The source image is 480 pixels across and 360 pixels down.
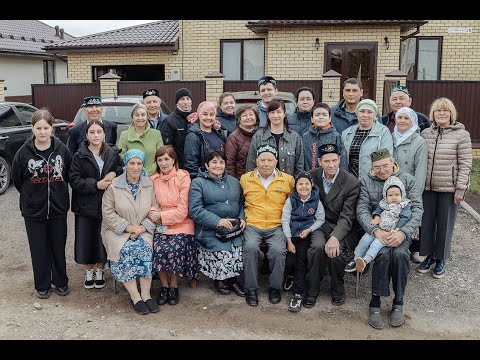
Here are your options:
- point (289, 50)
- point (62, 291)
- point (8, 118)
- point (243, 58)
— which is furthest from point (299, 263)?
point (243, 58)

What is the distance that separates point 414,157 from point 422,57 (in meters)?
12.3

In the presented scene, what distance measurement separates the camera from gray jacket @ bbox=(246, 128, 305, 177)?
17.2 feet

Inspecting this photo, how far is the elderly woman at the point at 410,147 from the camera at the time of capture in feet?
16.9

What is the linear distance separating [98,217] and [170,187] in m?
0.78

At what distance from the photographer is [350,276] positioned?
565cm

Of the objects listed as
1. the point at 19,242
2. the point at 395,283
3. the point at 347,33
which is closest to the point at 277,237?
the point at 395,283

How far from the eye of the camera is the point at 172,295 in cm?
488

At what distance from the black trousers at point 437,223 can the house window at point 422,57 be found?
11.9 m

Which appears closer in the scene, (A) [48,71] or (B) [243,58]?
(B) [243,58]

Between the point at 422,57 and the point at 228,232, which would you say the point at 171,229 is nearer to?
the point at 228,232

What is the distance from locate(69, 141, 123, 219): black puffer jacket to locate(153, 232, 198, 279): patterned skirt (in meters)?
0.69

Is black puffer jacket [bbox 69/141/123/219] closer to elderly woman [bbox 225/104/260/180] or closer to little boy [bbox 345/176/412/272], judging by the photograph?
elderly woman [bbox 225/104/260/180]

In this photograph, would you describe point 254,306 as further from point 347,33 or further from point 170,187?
point 347,33

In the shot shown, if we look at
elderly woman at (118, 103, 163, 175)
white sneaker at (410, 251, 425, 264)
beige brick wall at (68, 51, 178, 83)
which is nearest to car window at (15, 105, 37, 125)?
elderly woman at (118, 103, 163, 175)
